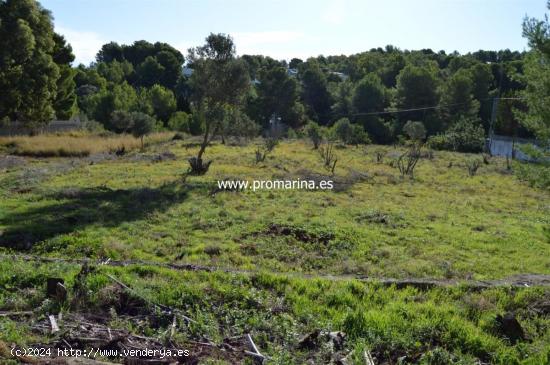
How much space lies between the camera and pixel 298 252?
9.37m

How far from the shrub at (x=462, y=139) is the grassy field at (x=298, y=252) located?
16265 mm

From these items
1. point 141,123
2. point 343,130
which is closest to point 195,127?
point 343,130

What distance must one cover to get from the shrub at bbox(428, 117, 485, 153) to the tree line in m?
0.14

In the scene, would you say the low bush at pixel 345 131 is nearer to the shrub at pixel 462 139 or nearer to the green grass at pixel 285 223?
the shrub at pixel 462 139

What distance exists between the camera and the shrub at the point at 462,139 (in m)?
35.6

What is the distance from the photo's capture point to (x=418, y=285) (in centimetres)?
703

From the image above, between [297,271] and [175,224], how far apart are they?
159 inches

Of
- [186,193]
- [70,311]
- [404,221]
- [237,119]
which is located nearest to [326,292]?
[70,311]

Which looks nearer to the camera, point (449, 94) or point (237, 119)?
point (237, 119)

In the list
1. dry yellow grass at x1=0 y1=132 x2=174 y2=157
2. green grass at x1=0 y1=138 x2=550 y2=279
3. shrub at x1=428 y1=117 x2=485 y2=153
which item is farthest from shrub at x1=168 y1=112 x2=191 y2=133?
green grass at x1=0 y1=138 x2=550 y2=279

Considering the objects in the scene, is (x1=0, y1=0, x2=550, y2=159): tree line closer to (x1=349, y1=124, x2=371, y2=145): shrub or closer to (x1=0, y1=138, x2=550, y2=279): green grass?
(x1=349, y1=124, x2=371, y2=145): shrub

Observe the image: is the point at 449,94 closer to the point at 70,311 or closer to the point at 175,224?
the point at 175,224

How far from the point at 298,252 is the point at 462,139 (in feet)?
104

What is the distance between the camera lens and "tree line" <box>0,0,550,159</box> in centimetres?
1892
